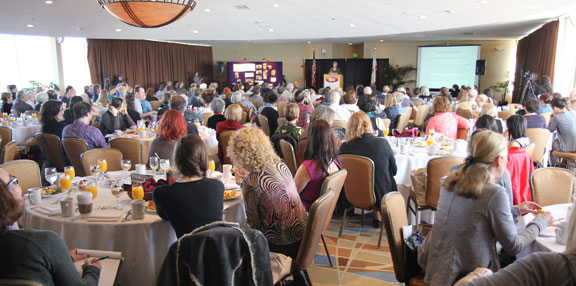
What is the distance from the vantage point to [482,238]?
2.30m

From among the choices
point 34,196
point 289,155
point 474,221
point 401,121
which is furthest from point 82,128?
point 401,121

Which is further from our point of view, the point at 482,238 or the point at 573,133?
the point at 573,133

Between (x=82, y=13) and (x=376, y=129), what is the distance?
711 cm

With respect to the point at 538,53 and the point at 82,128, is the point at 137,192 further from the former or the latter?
the point at 538,53

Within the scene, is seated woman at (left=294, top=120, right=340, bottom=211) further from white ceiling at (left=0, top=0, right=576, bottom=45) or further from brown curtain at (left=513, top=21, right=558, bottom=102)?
brown curtain at (left=513, top=21, right=558, bottom=102)

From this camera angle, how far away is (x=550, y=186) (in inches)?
136

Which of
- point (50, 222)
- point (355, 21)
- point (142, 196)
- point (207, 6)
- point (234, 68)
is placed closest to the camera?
point (50, 222)

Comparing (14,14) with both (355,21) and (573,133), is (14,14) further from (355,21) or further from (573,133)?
(573,133)

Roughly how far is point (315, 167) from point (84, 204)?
180 centimetres

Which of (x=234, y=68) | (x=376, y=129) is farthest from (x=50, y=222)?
(x=234, y=68)

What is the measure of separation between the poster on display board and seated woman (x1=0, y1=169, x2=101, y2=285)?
65.2 ft

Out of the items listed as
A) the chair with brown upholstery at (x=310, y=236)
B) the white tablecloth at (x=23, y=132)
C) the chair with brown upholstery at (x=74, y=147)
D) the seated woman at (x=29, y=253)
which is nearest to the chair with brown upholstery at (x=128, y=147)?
the chair with brown upholstery at (x=74, y=147)

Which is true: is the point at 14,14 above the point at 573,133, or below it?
above

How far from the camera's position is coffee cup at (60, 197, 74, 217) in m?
2.91
